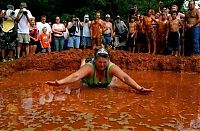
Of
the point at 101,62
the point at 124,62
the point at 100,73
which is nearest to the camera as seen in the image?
the point at 101,62

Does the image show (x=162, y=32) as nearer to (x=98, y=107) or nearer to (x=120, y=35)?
(x=120, y=35)

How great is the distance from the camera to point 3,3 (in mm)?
20094

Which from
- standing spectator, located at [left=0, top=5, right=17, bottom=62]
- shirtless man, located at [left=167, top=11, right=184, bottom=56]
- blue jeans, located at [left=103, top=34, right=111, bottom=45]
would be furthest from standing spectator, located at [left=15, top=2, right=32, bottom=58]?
shirtless man, located at [left=167, top=11, right=184, bottom=56]

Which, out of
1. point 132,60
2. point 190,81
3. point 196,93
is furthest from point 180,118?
point 132,60

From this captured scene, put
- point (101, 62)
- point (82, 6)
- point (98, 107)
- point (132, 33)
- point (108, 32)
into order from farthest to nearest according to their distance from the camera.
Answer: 1. point (82, 6)
2. point (108, 32)
3. point (132, 33)
4. point (101, 62)
5. point (98, 107)

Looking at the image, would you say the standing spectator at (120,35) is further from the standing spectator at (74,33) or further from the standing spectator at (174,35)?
the standing spectator at (174,35)

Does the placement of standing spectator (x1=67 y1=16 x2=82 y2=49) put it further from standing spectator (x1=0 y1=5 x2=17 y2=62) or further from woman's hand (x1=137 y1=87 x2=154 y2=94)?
woman's hand (x1=137 y1=87 x2=154 y2=94)

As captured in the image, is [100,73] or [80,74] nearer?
[80,74]

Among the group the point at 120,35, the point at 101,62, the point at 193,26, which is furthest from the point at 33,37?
the point at 101,62

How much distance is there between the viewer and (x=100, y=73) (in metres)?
7.72

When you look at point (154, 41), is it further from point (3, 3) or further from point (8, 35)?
point (3, 3)

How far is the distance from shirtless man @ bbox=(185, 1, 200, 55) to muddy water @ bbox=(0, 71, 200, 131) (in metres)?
3.54

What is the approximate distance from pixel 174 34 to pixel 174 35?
0.03 m

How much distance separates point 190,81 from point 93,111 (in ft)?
13.0
